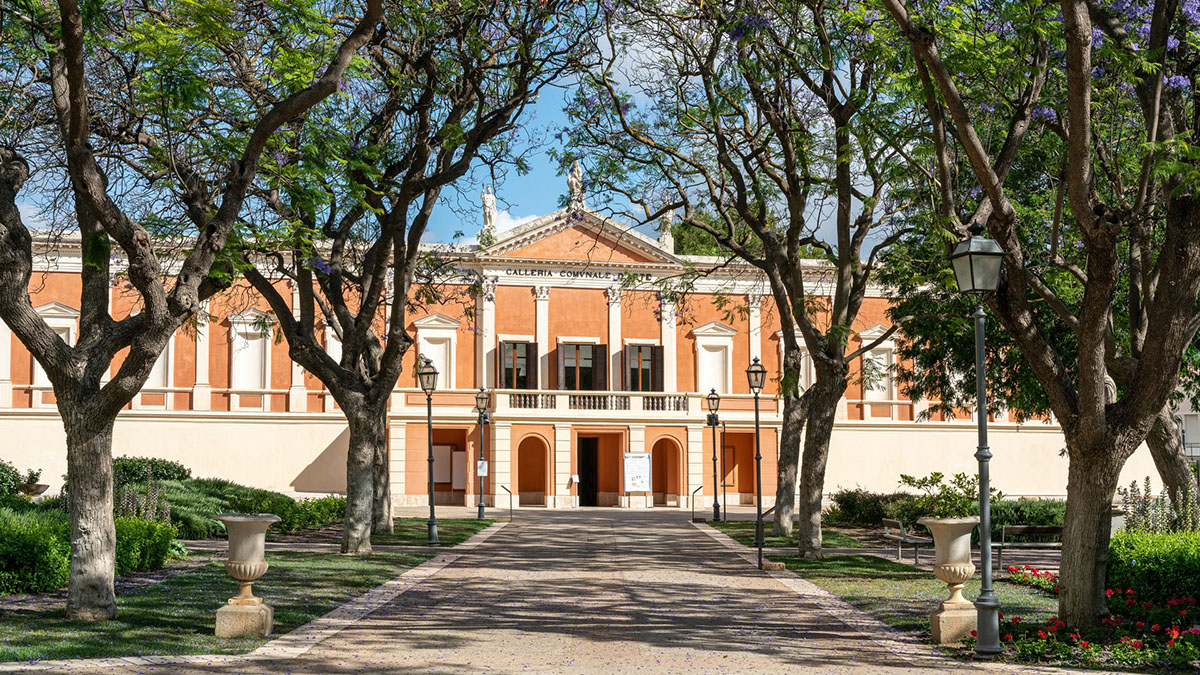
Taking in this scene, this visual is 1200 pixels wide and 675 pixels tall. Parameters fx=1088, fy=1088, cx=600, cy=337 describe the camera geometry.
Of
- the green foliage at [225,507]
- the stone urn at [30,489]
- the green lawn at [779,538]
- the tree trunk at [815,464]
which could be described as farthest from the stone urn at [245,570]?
the stone urn at [30,489]

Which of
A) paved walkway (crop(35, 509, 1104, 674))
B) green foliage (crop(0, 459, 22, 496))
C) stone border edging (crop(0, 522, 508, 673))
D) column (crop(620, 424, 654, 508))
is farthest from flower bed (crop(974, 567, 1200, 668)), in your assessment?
column (crop(620, 424, 654, 508))

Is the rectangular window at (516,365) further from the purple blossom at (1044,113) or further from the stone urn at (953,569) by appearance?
the stone urn at (953,569)

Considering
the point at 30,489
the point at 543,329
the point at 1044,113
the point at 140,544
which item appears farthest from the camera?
the point at 543,329

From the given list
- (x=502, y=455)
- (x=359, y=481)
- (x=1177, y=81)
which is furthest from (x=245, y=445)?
(x=1177, y=81)

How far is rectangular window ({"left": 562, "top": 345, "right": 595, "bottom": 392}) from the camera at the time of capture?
38.9m

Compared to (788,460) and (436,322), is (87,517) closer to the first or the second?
(788,460)

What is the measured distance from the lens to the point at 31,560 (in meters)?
11.9

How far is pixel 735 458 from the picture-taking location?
39.3 meters

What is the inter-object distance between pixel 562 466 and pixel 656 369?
17.1ft

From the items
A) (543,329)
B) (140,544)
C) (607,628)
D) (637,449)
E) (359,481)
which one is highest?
(543,329)

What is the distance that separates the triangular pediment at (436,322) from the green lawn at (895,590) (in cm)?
2242

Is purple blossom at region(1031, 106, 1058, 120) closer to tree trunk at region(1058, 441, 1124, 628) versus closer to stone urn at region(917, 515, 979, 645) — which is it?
tree trunk at region(1058, 441, 1124, 628)

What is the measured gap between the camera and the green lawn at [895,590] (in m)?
11.2

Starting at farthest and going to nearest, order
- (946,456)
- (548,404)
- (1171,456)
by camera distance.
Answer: (946,456), (548,404), (1171,456)
